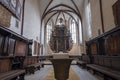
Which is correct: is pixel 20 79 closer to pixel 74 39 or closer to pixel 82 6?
pixel 82 6


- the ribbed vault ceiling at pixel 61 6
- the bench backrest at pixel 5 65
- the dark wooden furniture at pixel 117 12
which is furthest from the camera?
the ribbed vault ceiling at pixel 61 6

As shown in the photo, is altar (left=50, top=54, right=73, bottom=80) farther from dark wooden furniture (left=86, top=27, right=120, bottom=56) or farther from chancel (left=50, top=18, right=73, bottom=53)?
chancel (left=50, top=18, right=73, bottom=53)

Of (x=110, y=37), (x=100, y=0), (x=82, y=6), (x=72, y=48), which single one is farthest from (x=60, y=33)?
(x=110, y=37)

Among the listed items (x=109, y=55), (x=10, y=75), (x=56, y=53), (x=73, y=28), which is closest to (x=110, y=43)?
(x=109, y=55)

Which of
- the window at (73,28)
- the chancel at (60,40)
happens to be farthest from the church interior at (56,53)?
the window at (73,28)

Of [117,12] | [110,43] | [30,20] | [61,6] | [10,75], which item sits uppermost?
[61,6]

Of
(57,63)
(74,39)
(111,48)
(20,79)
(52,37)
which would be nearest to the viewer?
(57,63)

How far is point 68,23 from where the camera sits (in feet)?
59.5

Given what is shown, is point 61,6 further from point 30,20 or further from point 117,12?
point 117,12

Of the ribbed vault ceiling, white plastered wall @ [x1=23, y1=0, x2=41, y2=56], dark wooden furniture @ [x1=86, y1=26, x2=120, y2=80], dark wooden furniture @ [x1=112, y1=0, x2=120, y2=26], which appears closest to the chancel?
the ribbed vault ceiling

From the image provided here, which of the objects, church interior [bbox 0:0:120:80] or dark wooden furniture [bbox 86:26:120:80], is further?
dark wooden furniture [bbox 86:26:120:80]

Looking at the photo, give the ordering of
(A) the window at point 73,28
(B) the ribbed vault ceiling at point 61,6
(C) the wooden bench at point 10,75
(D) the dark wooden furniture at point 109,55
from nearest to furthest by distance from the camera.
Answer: (C) the wooden bench at point 10,75 < (D) the dark wooden furniture at point 109,55 < (B) the ribbed vault ceiling at point 61,6 < (A) the window at point 73,28

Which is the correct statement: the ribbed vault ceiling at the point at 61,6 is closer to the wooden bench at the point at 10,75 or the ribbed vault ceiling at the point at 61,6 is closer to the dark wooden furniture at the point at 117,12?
the dark wooden furniture at the point at 117,12

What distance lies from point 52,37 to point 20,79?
11.6 meters
